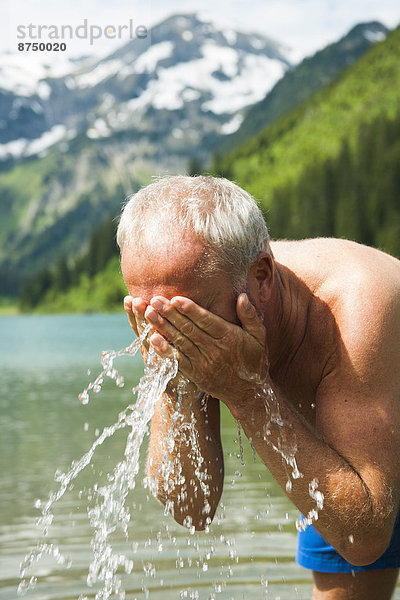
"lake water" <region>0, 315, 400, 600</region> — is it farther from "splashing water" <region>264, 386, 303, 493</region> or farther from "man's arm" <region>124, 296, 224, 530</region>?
"splashing water" <region>264, 386, 303, 493</region>

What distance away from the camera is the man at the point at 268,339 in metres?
3.03

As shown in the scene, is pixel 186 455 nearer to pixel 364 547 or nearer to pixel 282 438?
pixel 282 438

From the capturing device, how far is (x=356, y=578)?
4.16m

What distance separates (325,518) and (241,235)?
109cm

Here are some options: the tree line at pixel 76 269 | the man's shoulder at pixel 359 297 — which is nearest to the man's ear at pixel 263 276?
the man's shoulder at pixel 359 297

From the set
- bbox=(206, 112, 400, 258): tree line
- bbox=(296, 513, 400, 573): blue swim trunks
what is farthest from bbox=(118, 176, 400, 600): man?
bbox=(206, 112, 400, 258): tree line

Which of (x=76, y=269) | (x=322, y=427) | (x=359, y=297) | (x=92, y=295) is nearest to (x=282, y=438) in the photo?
(x=322, y=427)

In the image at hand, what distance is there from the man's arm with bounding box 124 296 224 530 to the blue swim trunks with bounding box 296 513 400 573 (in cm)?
61

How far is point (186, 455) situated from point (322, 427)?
77 centimetres

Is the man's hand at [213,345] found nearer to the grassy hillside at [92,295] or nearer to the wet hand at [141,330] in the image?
the wet hand at [141,330]

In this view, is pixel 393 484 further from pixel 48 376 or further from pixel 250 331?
pixel 48 376

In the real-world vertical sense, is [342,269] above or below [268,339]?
above

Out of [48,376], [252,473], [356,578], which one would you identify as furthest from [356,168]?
[356,578]

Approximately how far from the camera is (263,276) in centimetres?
328
